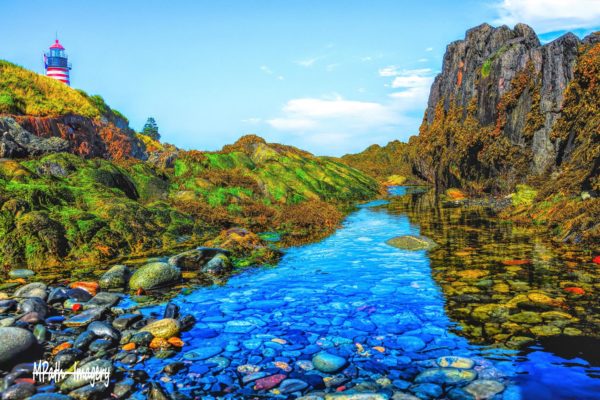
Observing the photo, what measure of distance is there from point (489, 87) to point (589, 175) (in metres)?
21.8

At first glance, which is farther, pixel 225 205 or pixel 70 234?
pixel 225 205

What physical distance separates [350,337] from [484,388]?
201 centimetres

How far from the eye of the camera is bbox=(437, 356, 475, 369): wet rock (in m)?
4.92

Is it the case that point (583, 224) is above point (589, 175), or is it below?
below

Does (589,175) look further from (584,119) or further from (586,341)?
(586,341)

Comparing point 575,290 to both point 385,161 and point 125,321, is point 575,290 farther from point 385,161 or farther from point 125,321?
point 385,161

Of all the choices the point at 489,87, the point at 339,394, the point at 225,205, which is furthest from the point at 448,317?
the point at 489,87

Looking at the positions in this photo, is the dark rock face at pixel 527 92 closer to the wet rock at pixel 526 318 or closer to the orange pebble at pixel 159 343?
the wet rock at pixel 526 318

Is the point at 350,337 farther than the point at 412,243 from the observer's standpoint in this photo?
No

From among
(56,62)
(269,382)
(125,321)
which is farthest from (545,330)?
(56,62)

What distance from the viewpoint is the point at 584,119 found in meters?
20.3

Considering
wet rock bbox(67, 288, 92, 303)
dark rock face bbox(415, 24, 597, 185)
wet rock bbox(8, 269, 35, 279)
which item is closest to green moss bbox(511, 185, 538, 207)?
dark rock face bbox(415, 24, 597, 185)

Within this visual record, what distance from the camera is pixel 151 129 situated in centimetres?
7306

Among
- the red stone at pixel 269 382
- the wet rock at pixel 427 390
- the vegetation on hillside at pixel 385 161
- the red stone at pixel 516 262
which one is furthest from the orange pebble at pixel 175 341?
the vegetation on hillside at pixel 385 161
